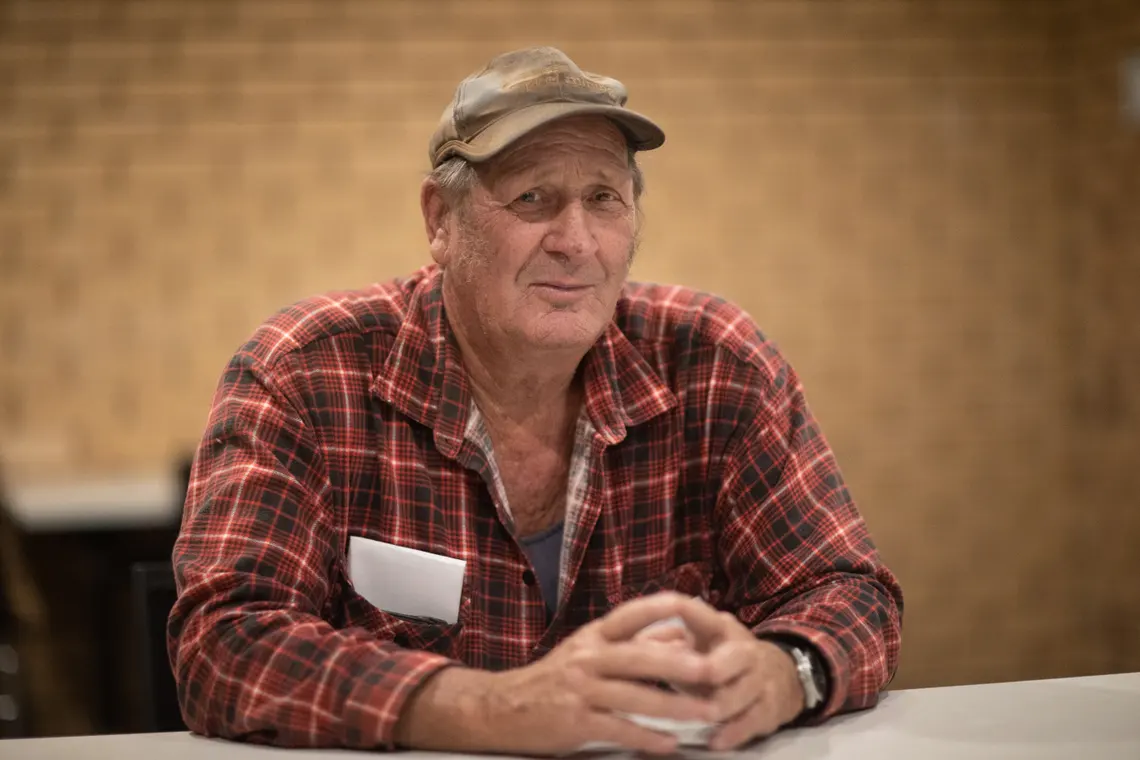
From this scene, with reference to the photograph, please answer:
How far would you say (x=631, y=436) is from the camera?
1843 mm

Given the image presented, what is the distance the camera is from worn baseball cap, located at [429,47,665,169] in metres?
1.65

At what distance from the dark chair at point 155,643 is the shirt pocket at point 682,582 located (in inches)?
42.0

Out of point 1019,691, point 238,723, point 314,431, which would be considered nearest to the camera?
point 238,723

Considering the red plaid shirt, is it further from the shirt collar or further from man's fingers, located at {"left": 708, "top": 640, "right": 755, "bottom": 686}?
man's fingers, located at {"left": 708, "top": 640, "right": 755, "bottom": 686}

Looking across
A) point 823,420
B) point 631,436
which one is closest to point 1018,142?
point 823,420

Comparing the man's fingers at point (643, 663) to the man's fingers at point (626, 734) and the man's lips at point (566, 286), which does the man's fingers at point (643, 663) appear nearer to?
the man's fingers at point (626, 734)

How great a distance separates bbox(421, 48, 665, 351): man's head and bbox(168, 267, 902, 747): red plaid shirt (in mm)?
155

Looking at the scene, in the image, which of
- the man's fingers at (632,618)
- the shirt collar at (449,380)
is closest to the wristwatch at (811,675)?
the man's fingers at (632,618)

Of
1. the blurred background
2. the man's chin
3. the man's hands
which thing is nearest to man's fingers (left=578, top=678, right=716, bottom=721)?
the man's hands

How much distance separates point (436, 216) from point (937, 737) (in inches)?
44.9

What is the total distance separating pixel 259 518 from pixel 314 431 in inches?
7.4

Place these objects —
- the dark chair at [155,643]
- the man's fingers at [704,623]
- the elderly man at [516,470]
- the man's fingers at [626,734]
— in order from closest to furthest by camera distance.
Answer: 1. the man's fingers at [626,734]
2. the man's fingers at [704,623]
3. the elderly man at [516,470]
4. the dark chair at [155,643]

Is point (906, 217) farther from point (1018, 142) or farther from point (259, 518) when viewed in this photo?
point (259, 518)

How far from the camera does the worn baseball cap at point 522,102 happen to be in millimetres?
1651
